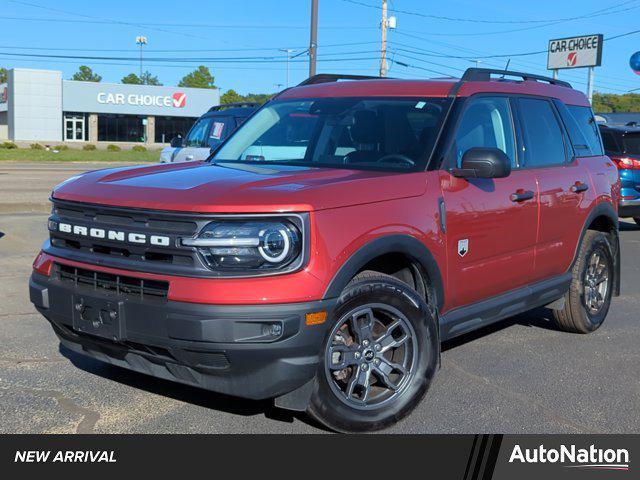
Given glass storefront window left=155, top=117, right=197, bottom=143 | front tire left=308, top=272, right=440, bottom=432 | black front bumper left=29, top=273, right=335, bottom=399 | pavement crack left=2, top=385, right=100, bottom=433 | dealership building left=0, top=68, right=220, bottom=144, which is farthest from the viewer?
glass storefront window left=155, top=117, right=197, bottom=143

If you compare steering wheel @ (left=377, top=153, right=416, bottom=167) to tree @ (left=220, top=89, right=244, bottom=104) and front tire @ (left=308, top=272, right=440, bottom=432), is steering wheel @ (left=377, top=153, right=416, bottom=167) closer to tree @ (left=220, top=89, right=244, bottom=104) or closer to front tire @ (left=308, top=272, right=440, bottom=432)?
front tire @ (left=308, top=272, right=440, bottom=432)

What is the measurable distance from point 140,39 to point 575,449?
12279cm

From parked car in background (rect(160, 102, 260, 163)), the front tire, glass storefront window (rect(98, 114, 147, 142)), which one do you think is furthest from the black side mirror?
glass storefront window (rect(98, 114, 147, 142))

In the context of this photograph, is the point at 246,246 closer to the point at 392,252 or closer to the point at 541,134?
the point at 392,252

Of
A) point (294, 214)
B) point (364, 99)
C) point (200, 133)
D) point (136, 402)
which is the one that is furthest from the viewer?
point (200, 133)

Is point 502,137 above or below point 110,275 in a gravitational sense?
above

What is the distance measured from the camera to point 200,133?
614 inches

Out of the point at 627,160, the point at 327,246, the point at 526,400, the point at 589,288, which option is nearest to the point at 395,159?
the point at 327,246

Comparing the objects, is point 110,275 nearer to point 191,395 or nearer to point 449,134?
point 191,395

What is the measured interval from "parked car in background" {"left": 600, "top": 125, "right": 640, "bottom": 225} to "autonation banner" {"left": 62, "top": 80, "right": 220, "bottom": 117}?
202ft

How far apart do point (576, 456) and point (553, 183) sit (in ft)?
7.49

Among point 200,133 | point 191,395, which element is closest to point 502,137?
point 191,395

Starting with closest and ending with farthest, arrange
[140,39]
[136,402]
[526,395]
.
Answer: [136,402], [526,395], [140,39]

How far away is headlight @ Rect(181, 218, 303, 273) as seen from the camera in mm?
3502
